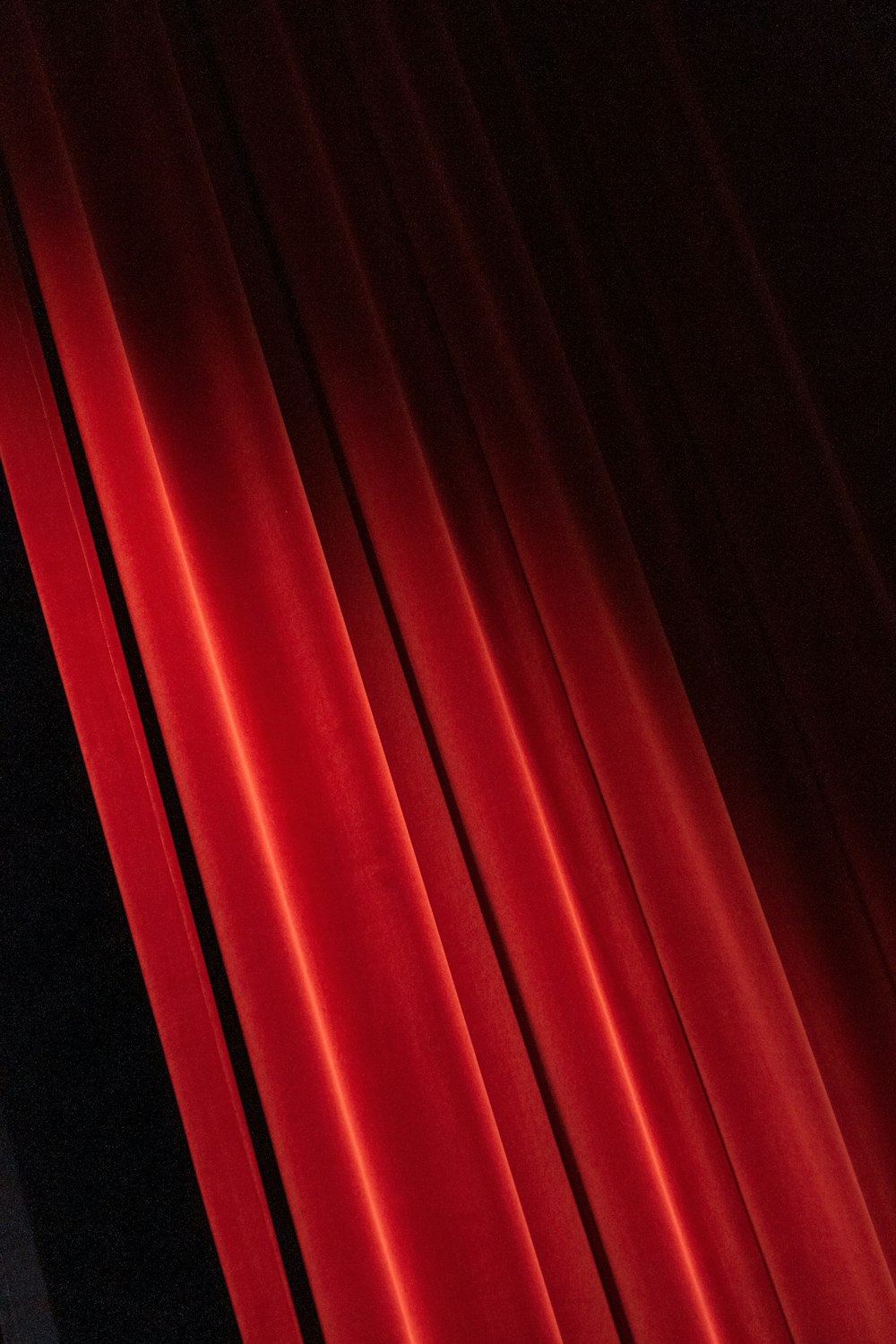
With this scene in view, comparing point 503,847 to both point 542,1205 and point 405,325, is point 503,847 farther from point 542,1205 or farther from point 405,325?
point 405,325

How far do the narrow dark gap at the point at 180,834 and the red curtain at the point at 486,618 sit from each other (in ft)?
0.04

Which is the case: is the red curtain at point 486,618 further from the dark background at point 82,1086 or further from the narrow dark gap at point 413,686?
the dark background at point 82,1086

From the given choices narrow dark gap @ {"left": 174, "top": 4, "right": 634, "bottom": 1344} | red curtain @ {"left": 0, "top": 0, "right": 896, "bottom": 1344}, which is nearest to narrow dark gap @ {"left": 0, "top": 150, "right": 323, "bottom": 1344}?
red curtain @ {"left": 0, "top": 0, "right": 896, "bottom": 1344}

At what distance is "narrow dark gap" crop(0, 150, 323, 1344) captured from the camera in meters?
1.16

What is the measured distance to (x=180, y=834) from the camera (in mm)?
1231

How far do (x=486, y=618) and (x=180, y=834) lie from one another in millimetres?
424

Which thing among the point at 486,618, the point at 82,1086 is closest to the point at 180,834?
the point at 82,1086

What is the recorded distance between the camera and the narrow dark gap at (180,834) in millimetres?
1157

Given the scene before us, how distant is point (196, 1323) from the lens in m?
1.16

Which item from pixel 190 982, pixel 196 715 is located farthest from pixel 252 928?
pixel 196 715

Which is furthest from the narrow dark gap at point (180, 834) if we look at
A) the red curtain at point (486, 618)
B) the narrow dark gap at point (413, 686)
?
the narrow dark gap at point (413, 686)

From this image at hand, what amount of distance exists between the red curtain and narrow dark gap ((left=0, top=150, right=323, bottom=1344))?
0.01 metres

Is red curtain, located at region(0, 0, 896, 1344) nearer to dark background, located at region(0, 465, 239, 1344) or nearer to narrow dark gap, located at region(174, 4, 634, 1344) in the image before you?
narrow dark gap, located at region(174, 4, 634, 1344)

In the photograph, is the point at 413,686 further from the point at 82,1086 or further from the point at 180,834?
the point at 82,1086
